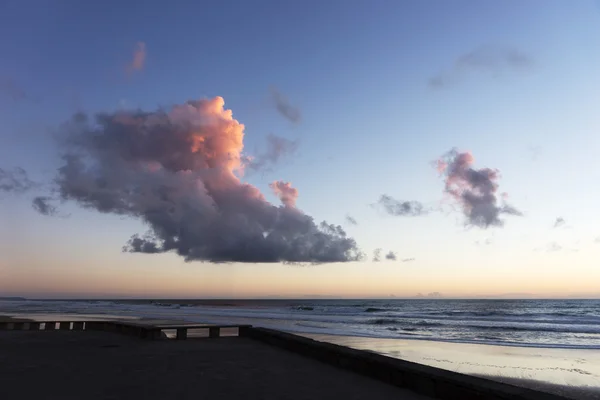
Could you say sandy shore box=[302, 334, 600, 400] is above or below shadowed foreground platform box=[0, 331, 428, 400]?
below

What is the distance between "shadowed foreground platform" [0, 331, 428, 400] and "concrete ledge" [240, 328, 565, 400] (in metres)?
0.23

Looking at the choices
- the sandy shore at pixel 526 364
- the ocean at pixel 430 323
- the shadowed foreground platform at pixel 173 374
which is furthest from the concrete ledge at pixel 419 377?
the ocean at pixel 430 323

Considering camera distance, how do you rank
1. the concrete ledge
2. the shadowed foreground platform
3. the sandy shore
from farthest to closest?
the sandy shore < the shadowed foreground platform < the concrete ledge

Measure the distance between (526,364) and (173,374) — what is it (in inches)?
553

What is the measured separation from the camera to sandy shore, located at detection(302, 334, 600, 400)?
38.7 feet

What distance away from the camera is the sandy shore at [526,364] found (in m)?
11.8

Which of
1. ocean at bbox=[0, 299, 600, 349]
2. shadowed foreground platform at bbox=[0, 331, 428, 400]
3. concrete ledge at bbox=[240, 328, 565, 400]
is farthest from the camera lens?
ocean at bbox=[0, 299, 600, 349]

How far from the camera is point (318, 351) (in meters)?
9.82

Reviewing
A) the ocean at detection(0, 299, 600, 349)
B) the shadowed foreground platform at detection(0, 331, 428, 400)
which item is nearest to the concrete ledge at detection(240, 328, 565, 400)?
the shadowed foreground platform at detection(0, 331, 428, 400)

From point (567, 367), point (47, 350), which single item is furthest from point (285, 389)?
point (567, 367)

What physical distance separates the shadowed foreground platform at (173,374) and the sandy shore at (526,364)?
6554 mm

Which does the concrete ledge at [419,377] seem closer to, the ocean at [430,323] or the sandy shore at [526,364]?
the sandy shore at [526,364]

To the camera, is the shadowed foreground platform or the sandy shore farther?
the sandy shore

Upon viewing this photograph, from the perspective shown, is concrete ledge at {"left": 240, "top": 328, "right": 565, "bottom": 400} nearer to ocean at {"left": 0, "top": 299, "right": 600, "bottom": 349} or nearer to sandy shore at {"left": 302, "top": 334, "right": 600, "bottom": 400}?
sandy shore at {"left": 302, "top": 334, "right": 600, "bottom": 400}
